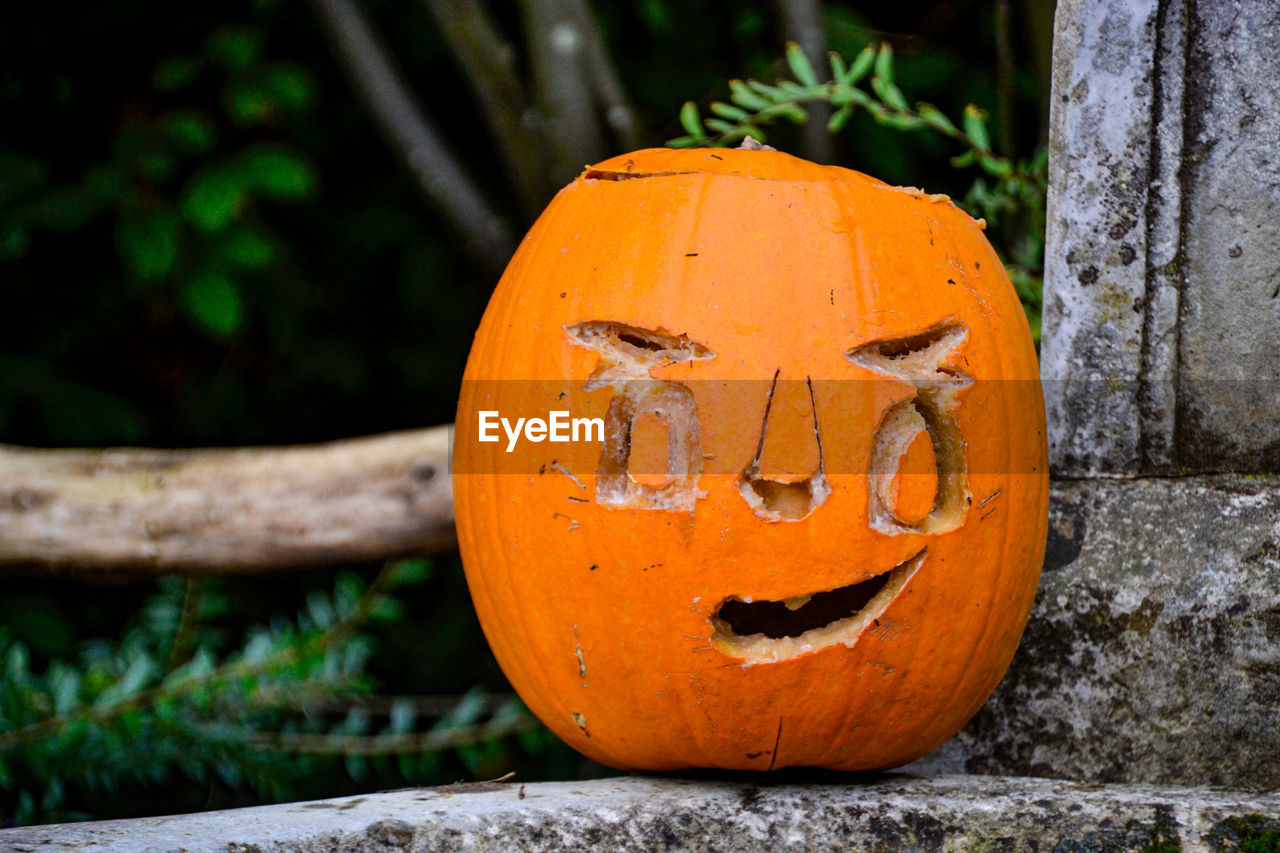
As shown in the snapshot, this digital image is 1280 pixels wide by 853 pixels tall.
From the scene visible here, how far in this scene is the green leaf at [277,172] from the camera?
1945mm

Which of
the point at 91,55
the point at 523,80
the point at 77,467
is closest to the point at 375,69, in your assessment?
the point at 523,80

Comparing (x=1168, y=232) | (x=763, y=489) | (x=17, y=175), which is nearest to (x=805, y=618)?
(x=763, y=489)

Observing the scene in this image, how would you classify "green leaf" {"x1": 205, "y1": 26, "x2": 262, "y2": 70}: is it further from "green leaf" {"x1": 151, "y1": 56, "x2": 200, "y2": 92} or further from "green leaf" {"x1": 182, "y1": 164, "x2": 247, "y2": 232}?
"green leaf" {"x1": 182, "y1": 164, "x2": 247, "y2": 232}

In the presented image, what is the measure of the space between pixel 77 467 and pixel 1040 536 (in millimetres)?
1490

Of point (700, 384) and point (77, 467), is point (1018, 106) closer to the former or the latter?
point (700, 384)

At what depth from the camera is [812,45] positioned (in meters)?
1.98

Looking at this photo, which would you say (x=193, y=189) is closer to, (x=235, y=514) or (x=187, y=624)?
(x=235, y=514)

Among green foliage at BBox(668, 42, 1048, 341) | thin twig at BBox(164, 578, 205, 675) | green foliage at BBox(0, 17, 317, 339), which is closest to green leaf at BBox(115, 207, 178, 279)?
green foliage at BBox(0, 17, 317, 339)

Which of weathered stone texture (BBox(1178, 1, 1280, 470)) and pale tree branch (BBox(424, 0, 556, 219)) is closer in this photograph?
weathered stone texture (BBox(1178, 1, 1280, 470))

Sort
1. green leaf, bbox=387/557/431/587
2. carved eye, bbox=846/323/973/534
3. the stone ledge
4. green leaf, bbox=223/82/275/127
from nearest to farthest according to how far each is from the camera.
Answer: the stone ledge → carved eye, bbox=846/323/973/534 → green leaf, bbox=387/557/431/587 → green leaf, bbox=223/82/275/127

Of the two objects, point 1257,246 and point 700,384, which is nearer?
point 700,384

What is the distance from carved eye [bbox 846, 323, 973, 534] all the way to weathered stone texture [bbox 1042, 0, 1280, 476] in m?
0.38

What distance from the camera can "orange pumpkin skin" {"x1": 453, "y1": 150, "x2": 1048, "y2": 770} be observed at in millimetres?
1035

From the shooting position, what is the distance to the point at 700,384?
1033mm
